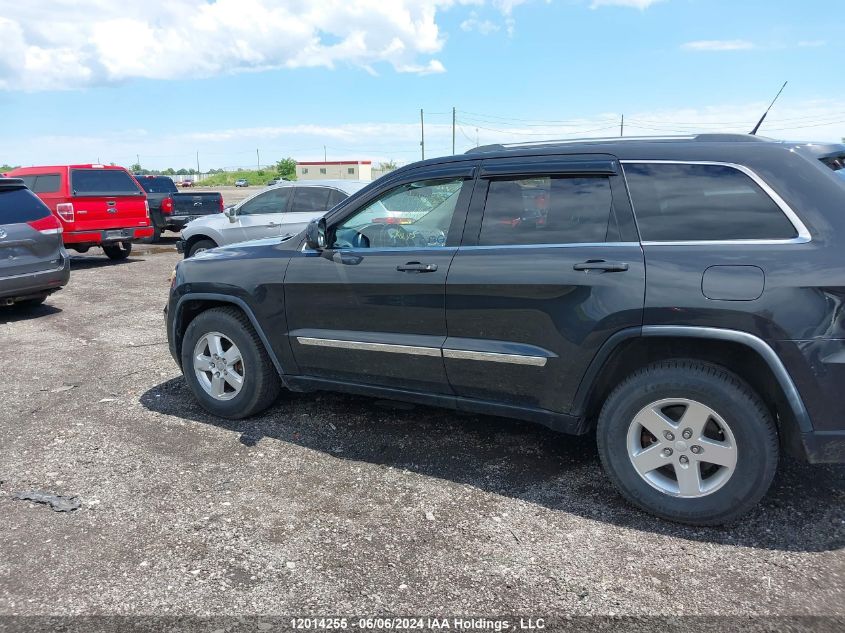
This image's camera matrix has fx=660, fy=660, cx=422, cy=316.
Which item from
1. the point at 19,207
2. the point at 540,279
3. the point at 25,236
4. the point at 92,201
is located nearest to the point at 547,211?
the point at 540,279

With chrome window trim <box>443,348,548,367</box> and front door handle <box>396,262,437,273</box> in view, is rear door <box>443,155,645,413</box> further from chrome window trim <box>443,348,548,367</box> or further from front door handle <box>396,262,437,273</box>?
front door handle <box>396,262,437,273</box>

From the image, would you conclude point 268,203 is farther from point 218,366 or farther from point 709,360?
point 709,360

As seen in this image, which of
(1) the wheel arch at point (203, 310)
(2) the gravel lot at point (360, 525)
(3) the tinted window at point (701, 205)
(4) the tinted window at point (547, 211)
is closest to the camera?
(2) the gravel lot at point (360, 525)

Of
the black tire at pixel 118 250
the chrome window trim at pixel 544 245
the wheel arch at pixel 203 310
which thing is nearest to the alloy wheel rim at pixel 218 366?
the wheel arch at pixel 203 310

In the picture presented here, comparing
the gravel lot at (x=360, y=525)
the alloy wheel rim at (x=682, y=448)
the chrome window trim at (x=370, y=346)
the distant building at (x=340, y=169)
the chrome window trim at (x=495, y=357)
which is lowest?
the gravel lot at (x=360, y=525)

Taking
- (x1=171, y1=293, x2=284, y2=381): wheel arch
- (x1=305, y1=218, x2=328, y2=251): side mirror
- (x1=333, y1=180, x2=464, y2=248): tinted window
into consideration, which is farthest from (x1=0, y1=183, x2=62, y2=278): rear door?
(x1=333, y1=180, x2=464, y2=248): tinted window

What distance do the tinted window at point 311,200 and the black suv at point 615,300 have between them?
6.32m

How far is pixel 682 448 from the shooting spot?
128 inches

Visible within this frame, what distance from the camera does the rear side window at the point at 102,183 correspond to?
12.3 meters

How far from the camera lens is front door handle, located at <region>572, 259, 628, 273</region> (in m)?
3.29

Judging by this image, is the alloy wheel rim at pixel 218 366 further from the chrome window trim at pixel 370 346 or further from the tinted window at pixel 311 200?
the tinted window at pixel 311 200

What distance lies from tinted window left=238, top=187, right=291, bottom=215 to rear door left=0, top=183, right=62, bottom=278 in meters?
3.17

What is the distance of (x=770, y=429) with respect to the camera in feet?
10.2

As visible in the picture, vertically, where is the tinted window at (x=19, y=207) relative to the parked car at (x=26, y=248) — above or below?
above
